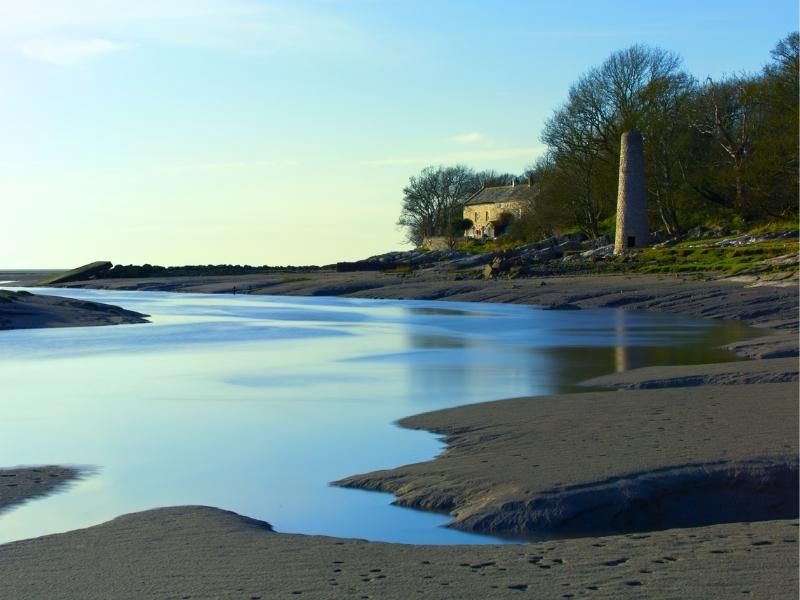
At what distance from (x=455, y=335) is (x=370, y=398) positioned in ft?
38.1

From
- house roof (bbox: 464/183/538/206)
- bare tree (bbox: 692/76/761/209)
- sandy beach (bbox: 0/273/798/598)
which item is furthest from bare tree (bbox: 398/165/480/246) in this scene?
sandy beach (bbox: 0/273/798/598)

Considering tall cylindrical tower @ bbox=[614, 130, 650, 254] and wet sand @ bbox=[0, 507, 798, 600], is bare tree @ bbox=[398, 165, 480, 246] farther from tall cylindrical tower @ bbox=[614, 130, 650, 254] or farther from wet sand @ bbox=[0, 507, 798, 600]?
wet sand @ bbox=[0, 507, 798, 600]

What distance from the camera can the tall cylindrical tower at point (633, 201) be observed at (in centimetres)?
5234

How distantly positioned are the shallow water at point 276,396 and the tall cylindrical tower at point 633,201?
21045mm

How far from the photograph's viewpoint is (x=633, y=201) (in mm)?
52375

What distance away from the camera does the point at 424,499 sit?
8.37 metres

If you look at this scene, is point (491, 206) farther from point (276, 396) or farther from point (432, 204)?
point (276, 396)

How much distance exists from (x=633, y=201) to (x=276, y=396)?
3973 centimetres

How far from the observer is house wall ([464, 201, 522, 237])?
86537mm

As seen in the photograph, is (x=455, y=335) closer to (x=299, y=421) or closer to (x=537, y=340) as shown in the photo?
(x=537, y=340)

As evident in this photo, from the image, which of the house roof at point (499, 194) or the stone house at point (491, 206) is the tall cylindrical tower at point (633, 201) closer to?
the stone house at point (491, 206)

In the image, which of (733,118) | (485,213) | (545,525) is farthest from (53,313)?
(485,213)

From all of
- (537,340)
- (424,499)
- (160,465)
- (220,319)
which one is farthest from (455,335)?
(424,499)

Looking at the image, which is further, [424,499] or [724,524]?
[424,499]
